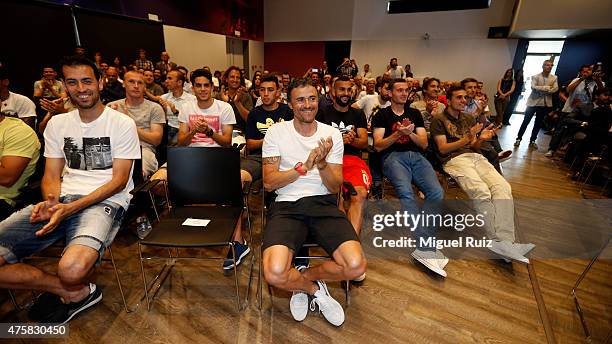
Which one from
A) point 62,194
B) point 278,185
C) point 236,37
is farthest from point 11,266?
point 236,37

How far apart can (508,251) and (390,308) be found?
1.15 metres

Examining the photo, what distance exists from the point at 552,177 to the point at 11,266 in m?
6.03

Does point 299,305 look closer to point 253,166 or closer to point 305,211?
point 305,211

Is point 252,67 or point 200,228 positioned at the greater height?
point 252,67

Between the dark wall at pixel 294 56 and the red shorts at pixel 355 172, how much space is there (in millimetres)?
11739

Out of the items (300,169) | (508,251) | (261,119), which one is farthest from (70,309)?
(508,251)

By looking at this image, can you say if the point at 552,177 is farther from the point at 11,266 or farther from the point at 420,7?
the point at 420,7

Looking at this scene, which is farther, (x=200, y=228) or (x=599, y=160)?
(x=599, y=160)

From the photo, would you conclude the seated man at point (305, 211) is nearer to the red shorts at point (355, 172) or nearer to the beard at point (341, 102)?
the red shorts at point (355, 172)

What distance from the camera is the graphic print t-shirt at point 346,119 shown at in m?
2.65

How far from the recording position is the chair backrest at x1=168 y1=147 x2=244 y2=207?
2006 millimetres

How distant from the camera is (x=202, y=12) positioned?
393 inches

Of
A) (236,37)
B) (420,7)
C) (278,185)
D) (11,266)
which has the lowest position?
(11,266)

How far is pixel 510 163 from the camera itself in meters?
4.88
